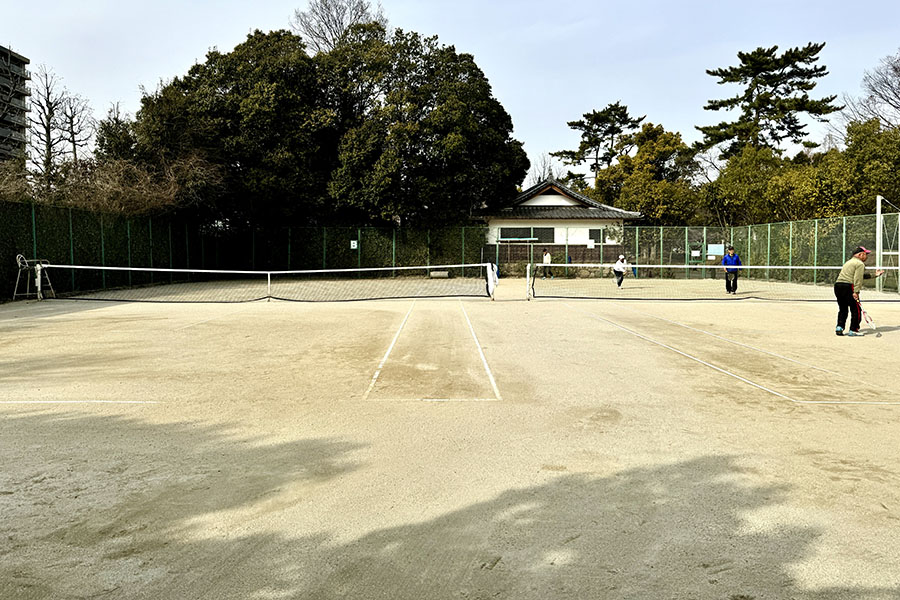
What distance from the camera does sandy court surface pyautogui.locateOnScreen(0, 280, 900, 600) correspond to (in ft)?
10.00

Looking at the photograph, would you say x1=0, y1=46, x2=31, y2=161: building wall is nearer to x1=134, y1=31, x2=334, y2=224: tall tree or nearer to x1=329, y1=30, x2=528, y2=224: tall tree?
x1=134, y1=31, x2=334, y2=224: tall tree

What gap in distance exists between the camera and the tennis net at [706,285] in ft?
70.9

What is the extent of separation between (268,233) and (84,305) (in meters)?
18.2

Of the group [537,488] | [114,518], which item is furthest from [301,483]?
[537,488]

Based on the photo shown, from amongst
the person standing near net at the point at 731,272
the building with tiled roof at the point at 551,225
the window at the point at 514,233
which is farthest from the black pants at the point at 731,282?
the window at the point at 514,233

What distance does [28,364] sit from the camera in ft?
27.6

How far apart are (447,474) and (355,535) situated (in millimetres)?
1097

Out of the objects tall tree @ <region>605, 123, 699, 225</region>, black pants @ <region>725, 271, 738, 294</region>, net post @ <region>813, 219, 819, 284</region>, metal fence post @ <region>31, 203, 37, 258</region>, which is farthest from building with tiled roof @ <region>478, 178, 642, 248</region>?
metal fence post @ <region>31, 203, 37, 258</region>

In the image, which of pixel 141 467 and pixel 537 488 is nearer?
pixel 537 488

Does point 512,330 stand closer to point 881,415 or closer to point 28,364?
point 881,415

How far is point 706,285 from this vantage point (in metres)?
29.2

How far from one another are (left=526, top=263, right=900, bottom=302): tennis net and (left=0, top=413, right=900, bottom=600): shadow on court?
1454 cm

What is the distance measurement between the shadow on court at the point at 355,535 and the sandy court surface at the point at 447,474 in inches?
0.6

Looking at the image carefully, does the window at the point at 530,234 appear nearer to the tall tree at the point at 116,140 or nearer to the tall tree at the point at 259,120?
the tall tree at the point at 259,120
